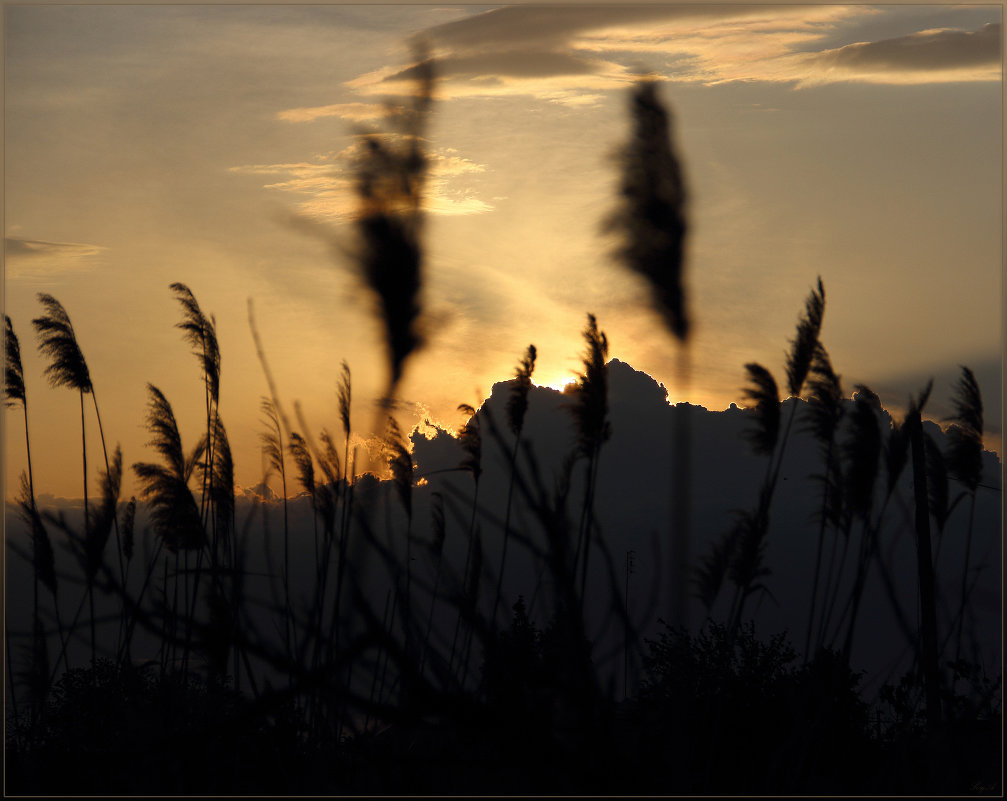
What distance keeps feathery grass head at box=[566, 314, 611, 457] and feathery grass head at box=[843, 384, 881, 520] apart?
6.28 feet

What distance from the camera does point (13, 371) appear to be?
6.36 m

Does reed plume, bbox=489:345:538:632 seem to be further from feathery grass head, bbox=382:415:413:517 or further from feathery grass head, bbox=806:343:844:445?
feathery grass head, bbox=806:343:844:445

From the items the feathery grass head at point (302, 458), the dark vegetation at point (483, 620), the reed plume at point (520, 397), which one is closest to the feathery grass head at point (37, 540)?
the dark vegetation at point (483, 620)

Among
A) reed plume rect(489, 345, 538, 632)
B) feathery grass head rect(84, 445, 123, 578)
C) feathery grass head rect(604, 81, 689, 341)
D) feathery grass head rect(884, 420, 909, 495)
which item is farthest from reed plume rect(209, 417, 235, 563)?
feathery grass head rect(884, 420, 909, 495)

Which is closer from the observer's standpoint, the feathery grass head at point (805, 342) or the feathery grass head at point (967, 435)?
the feathery grass head at point (805, 342)

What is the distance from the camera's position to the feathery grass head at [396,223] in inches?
93.1

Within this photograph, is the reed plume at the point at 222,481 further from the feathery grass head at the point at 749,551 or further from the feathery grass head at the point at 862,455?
the feathery grass head at the point at 862,455

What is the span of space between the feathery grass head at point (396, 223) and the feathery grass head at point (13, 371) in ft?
15.5

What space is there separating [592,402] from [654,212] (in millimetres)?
693

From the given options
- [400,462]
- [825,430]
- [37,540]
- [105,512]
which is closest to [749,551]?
[825,430]

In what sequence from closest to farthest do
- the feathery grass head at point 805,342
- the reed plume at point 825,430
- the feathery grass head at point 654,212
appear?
1. the feathery grass head at point 654,212
2. the feathery grass head at point 805,342
3. the reed plume at point 825,430

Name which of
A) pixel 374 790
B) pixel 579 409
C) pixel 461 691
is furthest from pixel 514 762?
pixel 374 790

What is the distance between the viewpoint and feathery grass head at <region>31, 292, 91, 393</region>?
619 cm

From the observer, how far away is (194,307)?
609 cm
